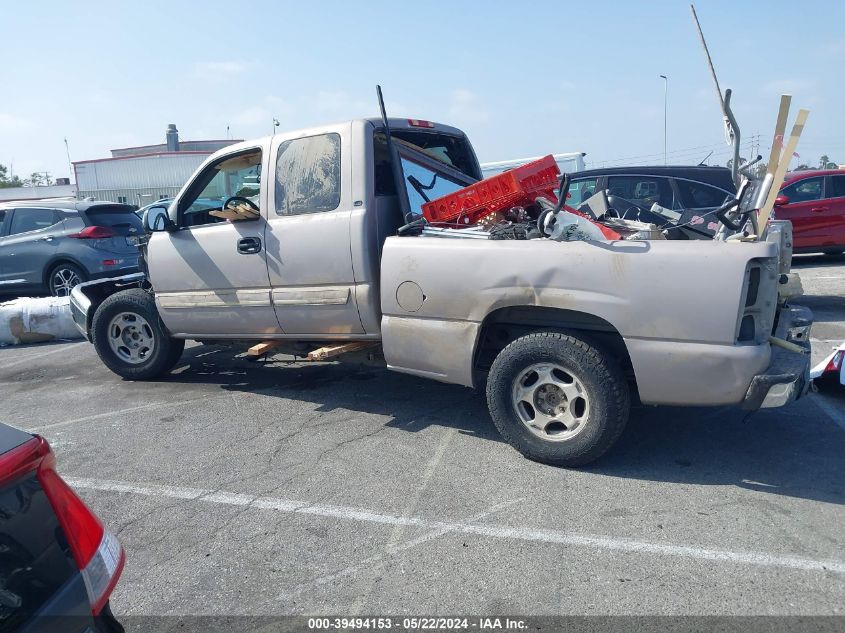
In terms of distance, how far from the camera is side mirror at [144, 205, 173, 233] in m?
5.82

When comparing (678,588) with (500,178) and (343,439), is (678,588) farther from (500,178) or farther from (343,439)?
(500,178)

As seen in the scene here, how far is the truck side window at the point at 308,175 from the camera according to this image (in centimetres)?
505

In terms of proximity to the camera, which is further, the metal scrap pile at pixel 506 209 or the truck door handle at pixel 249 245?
the truck door handle at pixel 249 245

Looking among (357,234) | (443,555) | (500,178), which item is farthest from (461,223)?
(443,555)

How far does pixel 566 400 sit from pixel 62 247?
896 cm

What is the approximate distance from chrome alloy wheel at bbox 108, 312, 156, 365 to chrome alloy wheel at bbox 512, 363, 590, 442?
3820 mm

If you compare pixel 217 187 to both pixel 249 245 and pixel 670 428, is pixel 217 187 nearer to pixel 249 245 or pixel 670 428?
pixel 249 245

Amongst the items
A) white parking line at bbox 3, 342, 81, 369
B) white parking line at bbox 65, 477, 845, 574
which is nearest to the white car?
white parking line at bbox 65, 477, 845, 574

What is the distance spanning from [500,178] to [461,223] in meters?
0.43

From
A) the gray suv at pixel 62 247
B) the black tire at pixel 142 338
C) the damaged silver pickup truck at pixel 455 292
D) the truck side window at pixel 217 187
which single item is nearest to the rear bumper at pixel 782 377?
the damaged silver pickup truck at pixel 455 292

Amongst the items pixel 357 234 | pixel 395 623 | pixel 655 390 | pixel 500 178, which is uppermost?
pixel 500 178

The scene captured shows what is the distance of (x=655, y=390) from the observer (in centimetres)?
393

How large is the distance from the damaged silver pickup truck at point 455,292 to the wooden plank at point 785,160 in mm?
137

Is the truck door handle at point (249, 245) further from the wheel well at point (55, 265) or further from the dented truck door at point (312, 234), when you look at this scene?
the wheel well at point (55, 265)
